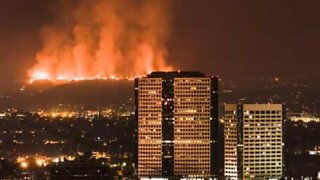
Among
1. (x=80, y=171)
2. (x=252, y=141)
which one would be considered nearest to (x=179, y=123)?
(x=252, y=141)

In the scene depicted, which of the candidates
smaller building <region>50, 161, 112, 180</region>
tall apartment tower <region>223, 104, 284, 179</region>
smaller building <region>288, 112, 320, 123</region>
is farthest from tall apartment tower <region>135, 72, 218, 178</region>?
smaller building <region>288, 112, 320, 123</region>

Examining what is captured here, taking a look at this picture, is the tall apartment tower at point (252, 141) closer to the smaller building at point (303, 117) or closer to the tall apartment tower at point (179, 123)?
the tall apartment tower at point (179, 123)

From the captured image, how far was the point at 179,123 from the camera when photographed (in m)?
24.1

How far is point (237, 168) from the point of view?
2392 centimetres

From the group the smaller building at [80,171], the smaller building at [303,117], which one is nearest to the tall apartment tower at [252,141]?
the smaller building at [80,171]

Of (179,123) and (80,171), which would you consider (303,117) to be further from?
(80,171)

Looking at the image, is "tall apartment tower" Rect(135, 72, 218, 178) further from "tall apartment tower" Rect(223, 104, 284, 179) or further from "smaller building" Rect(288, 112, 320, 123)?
"smaller building" Rect(288, 112, 320, 123)

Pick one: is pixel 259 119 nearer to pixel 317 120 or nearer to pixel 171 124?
pixel 171 124

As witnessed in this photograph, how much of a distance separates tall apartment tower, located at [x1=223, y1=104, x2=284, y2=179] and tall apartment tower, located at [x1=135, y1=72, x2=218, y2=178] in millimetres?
463

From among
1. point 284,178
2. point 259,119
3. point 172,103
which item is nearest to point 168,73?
point 172,103

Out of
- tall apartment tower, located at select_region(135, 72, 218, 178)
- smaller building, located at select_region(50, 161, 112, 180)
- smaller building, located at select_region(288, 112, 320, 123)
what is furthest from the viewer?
smaller building, located at select_region(288, 112, 320, 123)

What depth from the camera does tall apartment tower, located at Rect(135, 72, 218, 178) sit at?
2389 centimetres

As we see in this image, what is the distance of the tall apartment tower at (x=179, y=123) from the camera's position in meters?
23.9

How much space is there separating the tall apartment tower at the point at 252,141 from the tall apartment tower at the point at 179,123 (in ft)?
1.52
